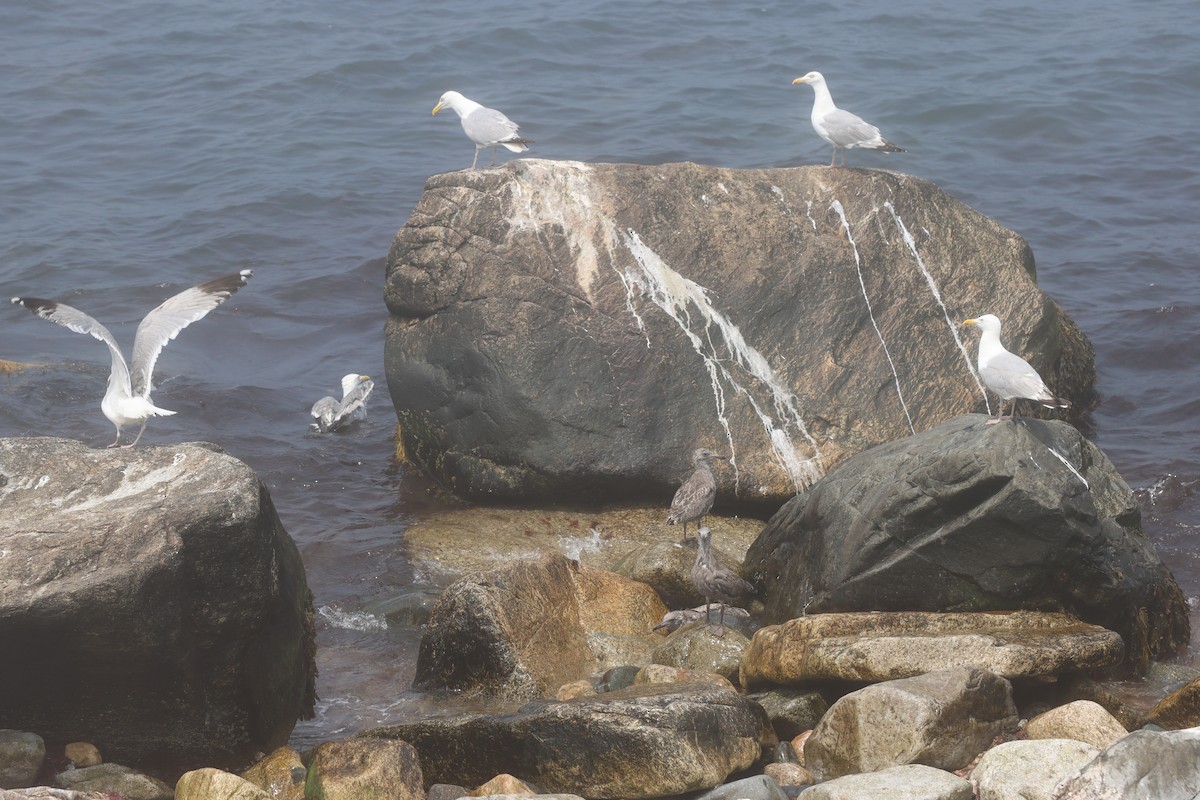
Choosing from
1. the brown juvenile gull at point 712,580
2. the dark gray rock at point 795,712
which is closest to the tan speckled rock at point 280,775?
the dark gray rock at point 795,712

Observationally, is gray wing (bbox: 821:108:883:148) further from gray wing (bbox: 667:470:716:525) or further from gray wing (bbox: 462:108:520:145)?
gray wing (bbox: 667:470:716:525)

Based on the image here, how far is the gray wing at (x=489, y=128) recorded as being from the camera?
11.1 meters

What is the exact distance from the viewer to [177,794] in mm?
5695

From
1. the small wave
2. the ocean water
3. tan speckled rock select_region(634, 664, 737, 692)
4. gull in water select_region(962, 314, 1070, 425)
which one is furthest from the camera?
the ocean water

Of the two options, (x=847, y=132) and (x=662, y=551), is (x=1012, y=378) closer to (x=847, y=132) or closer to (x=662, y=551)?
(x=662, y=551)

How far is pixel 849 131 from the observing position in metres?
11.3

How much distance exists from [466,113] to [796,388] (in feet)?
15.2

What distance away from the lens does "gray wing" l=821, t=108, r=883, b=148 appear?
11289mm

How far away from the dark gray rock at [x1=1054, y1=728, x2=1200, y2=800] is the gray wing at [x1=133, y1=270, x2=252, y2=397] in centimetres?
635

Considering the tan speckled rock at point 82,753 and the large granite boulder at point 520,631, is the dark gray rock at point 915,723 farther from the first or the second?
the tan speckled rock at point 82,753

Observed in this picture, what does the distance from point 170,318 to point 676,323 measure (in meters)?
3.57

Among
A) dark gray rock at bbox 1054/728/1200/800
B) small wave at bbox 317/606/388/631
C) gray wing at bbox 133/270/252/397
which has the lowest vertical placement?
small wave at bbox 317/606/388/631

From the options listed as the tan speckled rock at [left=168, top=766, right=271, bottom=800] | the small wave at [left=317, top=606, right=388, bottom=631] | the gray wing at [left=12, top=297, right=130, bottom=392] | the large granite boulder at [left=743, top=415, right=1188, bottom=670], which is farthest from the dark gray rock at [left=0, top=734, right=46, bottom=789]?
the large granite boulder at [left=743, top=415, right=1188, bottom=670]

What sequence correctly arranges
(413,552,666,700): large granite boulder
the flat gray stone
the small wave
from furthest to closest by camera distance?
1. the small wave
2. (413,552,666,700): large granite boulder
3. the flat gray stone
